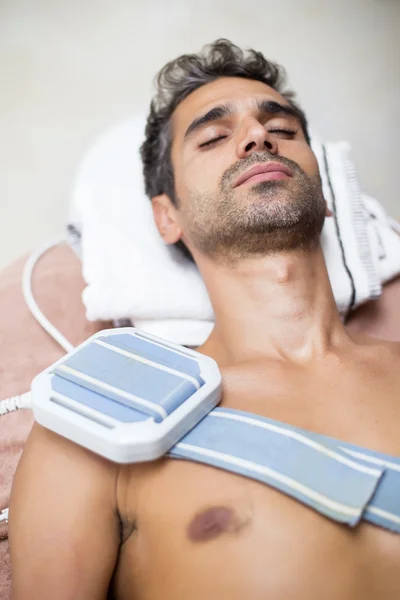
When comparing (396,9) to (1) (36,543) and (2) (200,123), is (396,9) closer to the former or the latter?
(2) (200,123)

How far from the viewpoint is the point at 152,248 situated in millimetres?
1290

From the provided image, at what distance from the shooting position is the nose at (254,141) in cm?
108

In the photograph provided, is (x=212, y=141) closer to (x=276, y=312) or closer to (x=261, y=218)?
(x=261, y=218)

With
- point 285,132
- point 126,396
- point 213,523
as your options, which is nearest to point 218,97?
point 285,132

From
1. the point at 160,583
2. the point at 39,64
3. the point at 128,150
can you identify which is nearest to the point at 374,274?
the point at 128,150

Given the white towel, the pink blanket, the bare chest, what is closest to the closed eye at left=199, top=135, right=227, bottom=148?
the white towel

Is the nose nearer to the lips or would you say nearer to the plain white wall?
the lips

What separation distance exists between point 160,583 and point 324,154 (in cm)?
105

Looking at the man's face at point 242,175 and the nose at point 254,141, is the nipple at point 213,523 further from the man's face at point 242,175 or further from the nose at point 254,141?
the nose at point 254,141

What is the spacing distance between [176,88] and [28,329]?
0.67 m

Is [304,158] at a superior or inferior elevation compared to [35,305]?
superior

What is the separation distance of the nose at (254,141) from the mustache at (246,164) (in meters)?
0.01

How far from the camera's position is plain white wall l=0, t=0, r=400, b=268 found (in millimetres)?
1543

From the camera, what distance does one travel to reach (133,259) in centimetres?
127
